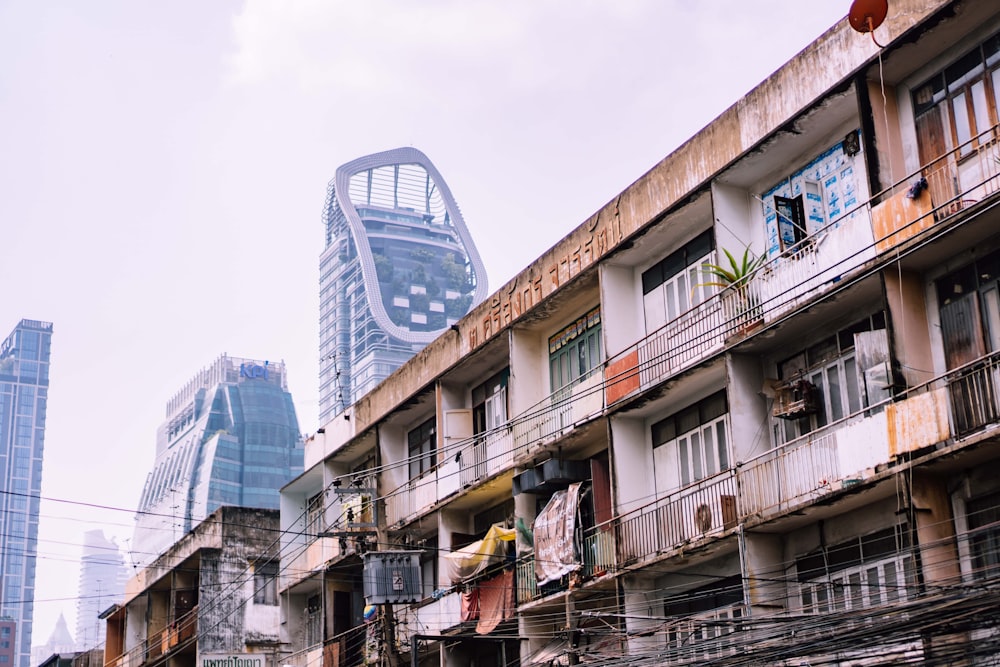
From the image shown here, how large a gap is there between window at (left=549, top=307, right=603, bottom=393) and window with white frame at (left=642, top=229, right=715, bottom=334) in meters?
1.76

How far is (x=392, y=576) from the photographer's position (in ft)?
99.4

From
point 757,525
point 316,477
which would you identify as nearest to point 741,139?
point 757,525

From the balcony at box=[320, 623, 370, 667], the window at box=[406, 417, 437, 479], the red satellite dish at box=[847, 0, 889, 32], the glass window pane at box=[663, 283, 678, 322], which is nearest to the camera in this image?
the red satellite dish at box=[847, 0, 889, 32]

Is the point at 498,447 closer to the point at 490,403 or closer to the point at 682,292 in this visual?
the point at 490,403

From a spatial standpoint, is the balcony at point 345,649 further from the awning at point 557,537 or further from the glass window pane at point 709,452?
the glass window pane at point 709,452

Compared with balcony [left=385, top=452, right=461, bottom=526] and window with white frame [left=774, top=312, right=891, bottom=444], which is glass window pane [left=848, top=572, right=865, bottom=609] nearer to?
window with white frame [left=774, top=312, right=891, bottom=444]

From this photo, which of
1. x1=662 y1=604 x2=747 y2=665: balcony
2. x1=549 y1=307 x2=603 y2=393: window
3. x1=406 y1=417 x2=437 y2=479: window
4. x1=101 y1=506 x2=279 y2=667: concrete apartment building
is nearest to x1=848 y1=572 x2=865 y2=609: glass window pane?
x1=662 y1=604 x2=747 y2=665: balcony

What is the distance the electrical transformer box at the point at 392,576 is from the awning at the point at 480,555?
0.80 meters

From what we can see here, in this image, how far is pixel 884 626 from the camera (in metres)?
15.9

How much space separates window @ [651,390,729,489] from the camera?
24328 millimetres

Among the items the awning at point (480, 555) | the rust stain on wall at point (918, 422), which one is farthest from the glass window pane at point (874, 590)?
the awning at point (480, 555)

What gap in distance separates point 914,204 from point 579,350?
34.3ft

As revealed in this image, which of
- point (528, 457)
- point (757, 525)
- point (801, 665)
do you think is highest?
point (528, 457)

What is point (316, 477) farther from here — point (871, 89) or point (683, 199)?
point (871, 89)
